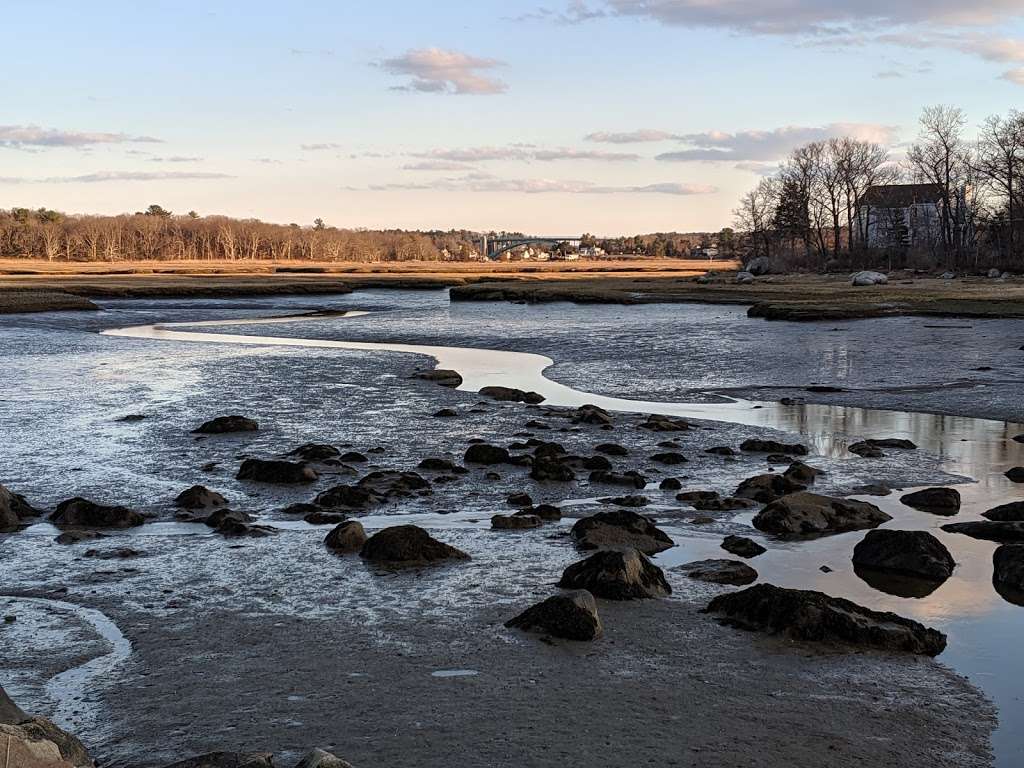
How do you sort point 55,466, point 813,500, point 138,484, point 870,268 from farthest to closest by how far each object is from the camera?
point 870,268 < point 55,466 < point 138,484 < point 813,500

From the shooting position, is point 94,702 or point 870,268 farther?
point 870,268

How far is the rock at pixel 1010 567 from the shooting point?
10000 mm

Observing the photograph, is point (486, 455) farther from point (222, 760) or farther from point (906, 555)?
point (222, 760)

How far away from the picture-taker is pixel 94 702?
285 inches

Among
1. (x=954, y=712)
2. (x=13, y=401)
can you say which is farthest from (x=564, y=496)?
(x=13, y=401)

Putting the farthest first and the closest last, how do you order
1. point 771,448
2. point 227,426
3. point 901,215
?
1. point 901,215
2. point 227,426
3. point 771,448

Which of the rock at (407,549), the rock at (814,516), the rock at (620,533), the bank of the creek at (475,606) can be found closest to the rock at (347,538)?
the bank of the creek at (475,606)

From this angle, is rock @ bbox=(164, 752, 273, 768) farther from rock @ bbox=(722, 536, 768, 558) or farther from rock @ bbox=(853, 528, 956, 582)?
rock @ bbox=(853, 528, 956, 582)

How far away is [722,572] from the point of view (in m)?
10.2

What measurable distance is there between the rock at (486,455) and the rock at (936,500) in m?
5.59

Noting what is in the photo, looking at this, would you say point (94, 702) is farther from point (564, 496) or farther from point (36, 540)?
point (564, 496)

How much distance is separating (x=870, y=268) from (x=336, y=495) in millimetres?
82360

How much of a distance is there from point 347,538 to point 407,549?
864mm

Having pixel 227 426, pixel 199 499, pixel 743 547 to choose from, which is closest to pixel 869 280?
pixel 227 426
